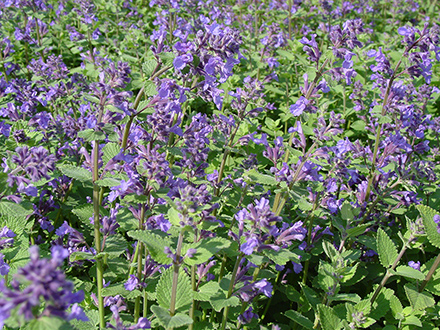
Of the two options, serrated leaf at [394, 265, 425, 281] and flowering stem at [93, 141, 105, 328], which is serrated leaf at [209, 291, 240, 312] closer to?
flowering stem at [93, 141, 105, 328]

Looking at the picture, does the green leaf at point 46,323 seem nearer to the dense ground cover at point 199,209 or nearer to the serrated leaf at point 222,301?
the dense ground cover at point 199,209

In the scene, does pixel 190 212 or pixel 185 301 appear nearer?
pixel 190 212

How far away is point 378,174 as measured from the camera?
3.96m

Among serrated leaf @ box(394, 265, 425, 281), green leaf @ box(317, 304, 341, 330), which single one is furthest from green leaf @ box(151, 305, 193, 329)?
serrated leaf @ box(394, 265, 425, 281)

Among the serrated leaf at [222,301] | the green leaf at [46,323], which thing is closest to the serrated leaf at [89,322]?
the serrated leaf at [222,301]

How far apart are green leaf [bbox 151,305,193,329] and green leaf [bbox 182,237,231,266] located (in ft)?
0.91

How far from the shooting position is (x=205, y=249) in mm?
2115

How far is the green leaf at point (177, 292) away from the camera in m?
2.21

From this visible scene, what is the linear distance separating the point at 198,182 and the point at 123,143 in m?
0.61

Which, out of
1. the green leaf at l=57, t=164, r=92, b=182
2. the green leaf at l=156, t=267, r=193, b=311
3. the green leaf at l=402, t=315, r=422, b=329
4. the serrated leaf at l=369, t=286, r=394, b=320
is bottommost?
the serrated leaf at l=369, t=286, r=394, b=320

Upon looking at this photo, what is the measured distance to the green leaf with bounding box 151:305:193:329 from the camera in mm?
1997

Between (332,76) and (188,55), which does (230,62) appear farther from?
(332,76)

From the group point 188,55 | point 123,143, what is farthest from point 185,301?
point 188,55

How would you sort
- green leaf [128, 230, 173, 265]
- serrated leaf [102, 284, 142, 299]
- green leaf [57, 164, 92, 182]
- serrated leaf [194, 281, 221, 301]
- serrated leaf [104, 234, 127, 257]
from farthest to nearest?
serrated leaf [104, 234, 127, 257] → serrated leaf [102, 284, 142, 299] → green leaf [57, 164, 92, 182] → serrated leaf [194, 281, 221, 301] → green leaf [128, 230, 173, 265]
